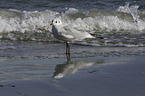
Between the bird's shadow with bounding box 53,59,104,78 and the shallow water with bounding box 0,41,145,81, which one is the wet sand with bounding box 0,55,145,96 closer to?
the bird's shadow with bounding box 53,59,104,78

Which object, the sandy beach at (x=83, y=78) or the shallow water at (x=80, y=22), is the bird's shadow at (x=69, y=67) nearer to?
the sandy beach at (x=83, y=78)

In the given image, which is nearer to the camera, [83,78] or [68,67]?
[83,78]

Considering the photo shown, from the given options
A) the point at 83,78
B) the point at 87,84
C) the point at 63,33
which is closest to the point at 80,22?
the point at 63,33

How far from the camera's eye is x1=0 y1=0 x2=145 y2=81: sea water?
470cm

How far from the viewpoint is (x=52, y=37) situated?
8117mm

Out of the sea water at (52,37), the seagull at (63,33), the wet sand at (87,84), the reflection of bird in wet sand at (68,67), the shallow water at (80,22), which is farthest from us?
the shallow water at (80,22)


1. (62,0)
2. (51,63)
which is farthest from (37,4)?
(51,63)

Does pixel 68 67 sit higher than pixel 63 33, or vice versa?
pixel 63 33

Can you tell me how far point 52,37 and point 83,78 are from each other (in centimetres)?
470

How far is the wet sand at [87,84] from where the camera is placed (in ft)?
9.48

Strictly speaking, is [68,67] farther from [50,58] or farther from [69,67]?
[50,58]

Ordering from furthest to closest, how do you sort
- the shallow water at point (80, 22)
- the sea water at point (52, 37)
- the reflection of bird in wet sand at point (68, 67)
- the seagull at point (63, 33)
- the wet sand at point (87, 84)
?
the shallow water at point (80, 22)
the seagull at point (63, 33)
the sea water at point (52, 37)
the reflection of bird in wet sand at point (68, 67)
the wet sand at point (87, 84)

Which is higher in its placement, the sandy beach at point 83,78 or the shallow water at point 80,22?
the shallow water at point 80,22

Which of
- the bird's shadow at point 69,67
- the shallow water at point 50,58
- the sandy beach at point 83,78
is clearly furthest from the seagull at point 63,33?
the bird's shadow at point 69,67
